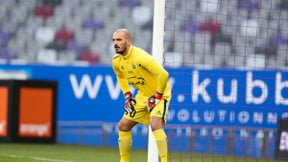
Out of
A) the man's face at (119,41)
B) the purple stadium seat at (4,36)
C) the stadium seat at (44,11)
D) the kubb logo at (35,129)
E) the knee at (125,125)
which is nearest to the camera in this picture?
the man's face at (119,41)

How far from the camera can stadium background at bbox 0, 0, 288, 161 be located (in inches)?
585

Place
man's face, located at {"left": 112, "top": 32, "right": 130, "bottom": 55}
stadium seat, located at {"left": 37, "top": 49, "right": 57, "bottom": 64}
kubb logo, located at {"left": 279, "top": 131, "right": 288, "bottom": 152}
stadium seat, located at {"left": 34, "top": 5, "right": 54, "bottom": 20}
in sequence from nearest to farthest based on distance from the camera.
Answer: man's face, located at {"left": 112, "top": 32, "right": 130, "bottom": 55}
kubb logo, located at {"left": 279, "top": 131, "right": 288, "bottom": 152}
stadium seat, located at {"left": 37, "top": 49, "right": 57, "bottom": 64}
stadium seat, located at {"left": 34, "top": 5, "right": 54, "bottom": 20}

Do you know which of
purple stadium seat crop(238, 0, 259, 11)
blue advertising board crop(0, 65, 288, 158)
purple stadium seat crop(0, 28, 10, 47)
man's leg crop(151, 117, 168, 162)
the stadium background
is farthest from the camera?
purple stadium seat crop(0, 28, 10, 47)

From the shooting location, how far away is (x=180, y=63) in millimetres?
16781

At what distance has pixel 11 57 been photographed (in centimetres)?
1942

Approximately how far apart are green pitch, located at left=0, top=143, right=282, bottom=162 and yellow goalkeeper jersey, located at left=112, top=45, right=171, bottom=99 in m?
3.03

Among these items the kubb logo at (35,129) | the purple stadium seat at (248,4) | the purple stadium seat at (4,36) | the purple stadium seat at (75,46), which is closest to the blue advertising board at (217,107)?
the kubb logo at (35,129)

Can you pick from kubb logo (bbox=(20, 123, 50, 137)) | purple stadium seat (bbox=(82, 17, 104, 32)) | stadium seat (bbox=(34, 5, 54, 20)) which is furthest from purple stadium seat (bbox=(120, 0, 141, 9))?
kubb logo (bbox=(20, 123, 50, 137))

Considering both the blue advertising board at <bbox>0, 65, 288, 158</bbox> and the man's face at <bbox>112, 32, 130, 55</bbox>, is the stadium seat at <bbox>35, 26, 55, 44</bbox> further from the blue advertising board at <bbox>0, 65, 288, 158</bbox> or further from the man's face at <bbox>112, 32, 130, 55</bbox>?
the man's face at <bbox>112, 32, 130, 55</bbox>

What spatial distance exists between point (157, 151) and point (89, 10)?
1061 centimetres

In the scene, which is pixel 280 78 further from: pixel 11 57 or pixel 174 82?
pixel 11 57

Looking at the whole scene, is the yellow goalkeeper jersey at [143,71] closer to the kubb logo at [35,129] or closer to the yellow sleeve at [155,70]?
the yellow sleeve at [155,70]

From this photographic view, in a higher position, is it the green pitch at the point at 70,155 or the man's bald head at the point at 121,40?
the man's bald head at the point at 121,40

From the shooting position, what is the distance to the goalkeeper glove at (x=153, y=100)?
8977mm
